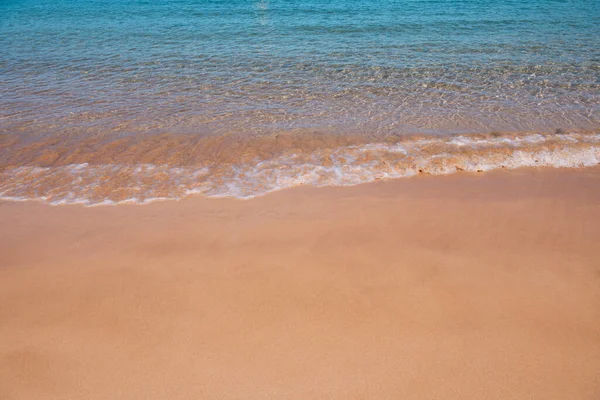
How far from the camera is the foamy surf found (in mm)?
4527

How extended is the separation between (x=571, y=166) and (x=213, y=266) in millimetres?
4613

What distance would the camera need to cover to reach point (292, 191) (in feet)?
14.7

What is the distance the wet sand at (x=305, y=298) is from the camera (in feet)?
7.65

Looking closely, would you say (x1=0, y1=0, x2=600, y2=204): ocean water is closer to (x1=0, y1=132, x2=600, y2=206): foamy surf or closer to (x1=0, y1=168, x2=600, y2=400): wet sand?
(x1=0, y1=132, x2=600, y2=206): foamy surf

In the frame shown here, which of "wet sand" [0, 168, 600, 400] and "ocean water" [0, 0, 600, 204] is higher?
"ocean water" [0, 0, 600, 204]

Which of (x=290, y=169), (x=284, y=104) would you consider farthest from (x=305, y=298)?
(x=284, y=104)

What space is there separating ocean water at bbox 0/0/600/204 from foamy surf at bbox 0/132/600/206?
3cm

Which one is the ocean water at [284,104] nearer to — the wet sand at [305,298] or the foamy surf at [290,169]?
the foamy surf at [290,169]

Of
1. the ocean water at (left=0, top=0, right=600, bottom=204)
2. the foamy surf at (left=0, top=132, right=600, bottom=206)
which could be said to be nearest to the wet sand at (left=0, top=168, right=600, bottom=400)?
the foamy surf at (left=0, top=132, right=600, bottom=206)

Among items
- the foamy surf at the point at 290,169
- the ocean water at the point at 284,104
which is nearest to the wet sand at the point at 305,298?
the foamy surf at the point at 290,169

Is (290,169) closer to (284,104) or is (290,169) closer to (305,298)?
(305,298)

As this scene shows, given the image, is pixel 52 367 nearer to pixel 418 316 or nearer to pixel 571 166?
pixel 418 316

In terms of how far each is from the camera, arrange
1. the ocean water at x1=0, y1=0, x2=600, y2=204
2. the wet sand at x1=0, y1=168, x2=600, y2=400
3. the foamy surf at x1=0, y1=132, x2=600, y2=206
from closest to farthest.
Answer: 1. the wet sand at x1=0, y1=168, x2=600, y2=400
2. the foamy surf at x1=0, y1=132, x2=600, y2=206
3. the ocean water at x1=0, y1=0, x2=600, y2=204

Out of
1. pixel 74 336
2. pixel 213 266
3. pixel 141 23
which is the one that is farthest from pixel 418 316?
pixel 141 23
